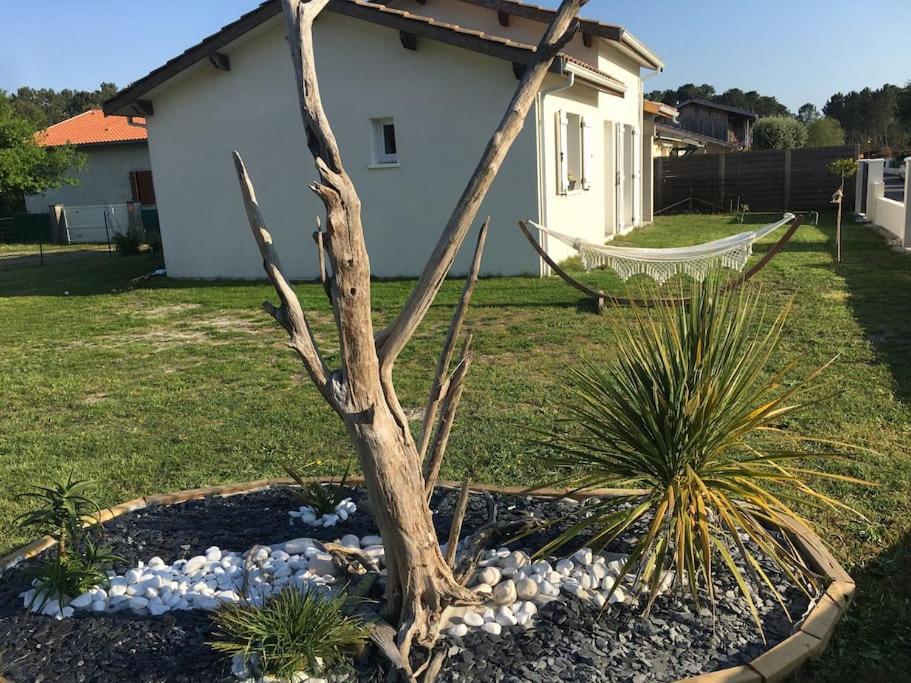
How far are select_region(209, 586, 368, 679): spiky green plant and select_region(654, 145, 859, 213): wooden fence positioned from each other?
21237 millimetres

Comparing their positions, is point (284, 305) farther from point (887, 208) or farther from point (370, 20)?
point (887, 208)

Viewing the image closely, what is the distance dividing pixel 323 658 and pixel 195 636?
1.66ft

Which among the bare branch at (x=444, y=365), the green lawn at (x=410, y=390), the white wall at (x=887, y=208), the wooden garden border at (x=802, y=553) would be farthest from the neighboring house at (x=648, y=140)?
the bare branch at (x=444, y=365)

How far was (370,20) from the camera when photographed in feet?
35.9

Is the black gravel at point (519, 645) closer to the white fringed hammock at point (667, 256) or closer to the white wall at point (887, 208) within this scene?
the white fringed hammock at point (667, 256)

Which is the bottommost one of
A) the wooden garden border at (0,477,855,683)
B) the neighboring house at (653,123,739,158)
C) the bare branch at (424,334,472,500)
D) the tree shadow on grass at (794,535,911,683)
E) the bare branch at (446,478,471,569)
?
the tree shadow on grass at (794,535,911,683)

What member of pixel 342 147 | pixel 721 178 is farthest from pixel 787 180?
pixel 342 147

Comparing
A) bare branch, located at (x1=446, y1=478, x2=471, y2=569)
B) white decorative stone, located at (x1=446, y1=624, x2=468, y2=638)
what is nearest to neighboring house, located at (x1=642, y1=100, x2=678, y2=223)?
bare branch, located at (x1=446, y1=478, x2=471, y2=569)

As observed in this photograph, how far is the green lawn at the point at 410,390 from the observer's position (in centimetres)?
351

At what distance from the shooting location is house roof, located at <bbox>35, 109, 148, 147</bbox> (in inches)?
1020

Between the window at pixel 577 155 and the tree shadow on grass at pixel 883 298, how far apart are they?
4.05 meters

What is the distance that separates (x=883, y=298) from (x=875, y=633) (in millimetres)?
6671

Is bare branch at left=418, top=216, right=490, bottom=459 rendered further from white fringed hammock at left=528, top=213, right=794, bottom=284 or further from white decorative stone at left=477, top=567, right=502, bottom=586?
white fringed hammock at left=528, top=213, right=794, bottom=284

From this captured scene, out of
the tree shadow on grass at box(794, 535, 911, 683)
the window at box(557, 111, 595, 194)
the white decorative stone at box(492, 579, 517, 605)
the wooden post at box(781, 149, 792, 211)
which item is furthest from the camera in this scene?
the wooden post at box(781, 149, 792, 211)
